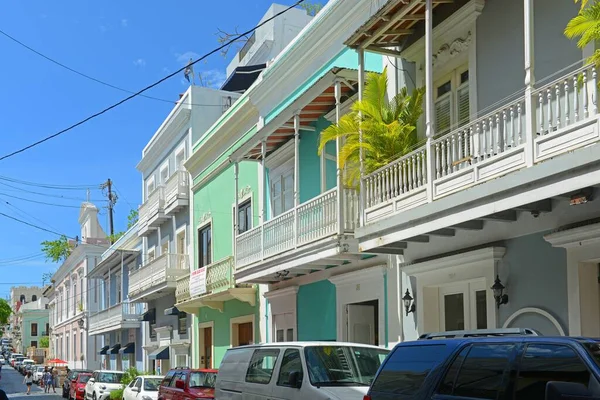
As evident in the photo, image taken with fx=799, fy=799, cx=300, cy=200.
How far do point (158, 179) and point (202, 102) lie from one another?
6.41m

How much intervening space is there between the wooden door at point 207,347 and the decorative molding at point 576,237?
1725 cm

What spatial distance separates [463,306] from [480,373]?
6330 mm

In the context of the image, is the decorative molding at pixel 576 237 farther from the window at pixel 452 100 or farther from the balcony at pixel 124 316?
the balcony at pixel 124 316

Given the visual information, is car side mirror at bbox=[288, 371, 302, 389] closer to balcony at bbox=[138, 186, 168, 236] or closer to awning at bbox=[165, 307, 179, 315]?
awning at bbox=[165, 307, 179, 315]

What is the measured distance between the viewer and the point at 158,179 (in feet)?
109

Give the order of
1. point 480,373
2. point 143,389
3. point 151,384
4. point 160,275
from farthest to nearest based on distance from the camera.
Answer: point 160,275 → point 151,384 → point 143,389 → point 480,373

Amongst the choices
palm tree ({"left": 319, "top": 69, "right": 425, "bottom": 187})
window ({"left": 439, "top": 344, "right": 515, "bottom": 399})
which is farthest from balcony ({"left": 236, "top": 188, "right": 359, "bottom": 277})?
window ({"left": 439, "top": 344, "right": 515, "bottom": 399})

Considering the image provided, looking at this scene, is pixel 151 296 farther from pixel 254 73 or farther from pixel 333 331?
pixel 333 331

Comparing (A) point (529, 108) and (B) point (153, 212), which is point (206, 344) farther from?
(A) point (529, 108)

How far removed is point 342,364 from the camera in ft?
34.8

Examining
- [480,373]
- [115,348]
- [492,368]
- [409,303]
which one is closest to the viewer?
[492,368]

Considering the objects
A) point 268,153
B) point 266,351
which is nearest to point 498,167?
point 266,351

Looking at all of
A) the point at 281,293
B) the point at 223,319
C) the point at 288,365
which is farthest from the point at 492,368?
the point at 223,319

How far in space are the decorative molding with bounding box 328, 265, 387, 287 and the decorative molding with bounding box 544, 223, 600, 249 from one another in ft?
15.7
